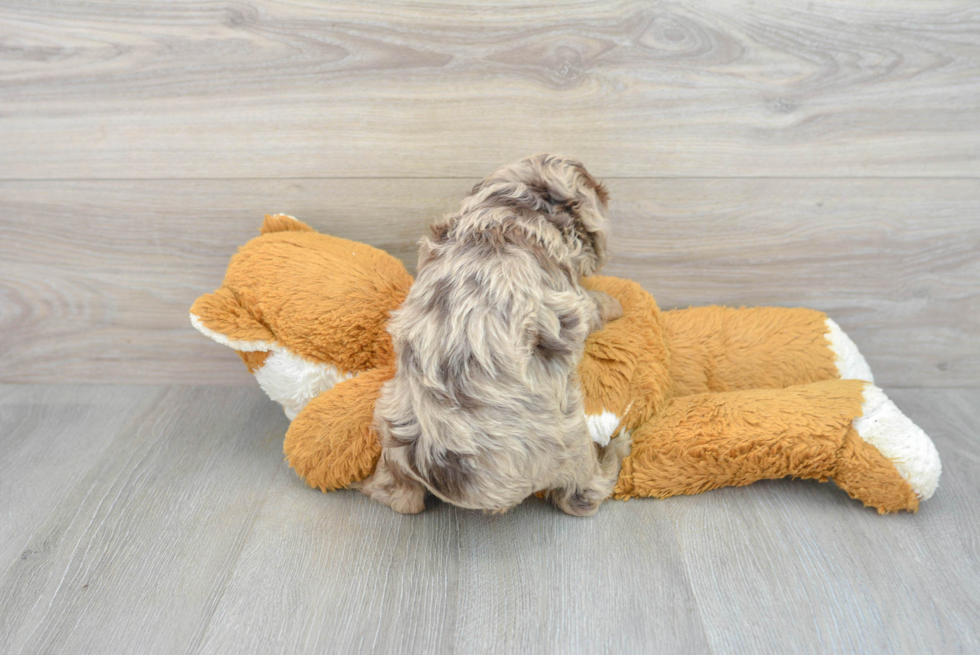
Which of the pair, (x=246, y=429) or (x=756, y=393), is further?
(x=246, y=429)

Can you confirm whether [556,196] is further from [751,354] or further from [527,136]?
[751,354]

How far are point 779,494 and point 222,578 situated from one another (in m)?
1.08

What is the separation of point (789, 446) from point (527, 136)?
2.77ft

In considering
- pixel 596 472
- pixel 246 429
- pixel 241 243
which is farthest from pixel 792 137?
pixel 246 429

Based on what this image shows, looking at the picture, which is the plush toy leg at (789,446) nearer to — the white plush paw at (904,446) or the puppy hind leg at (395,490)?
the white plush paw at (904,446)

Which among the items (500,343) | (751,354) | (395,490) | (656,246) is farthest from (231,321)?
(751,354)

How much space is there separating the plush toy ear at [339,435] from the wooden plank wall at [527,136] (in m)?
0.41

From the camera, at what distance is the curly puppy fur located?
41.8 inches

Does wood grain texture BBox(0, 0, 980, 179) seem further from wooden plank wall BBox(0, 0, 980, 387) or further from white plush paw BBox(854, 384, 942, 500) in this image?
white plush paw BBox(854, 384, 942, 500)

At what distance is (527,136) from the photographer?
57.3 inches

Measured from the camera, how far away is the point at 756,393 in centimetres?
134

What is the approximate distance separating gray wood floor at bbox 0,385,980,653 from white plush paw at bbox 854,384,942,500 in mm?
92

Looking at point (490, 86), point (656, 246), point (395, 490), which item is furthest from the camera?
point (656, 246)

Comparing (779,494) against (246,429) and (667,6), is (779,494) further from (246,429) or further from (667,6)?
(246,429)
